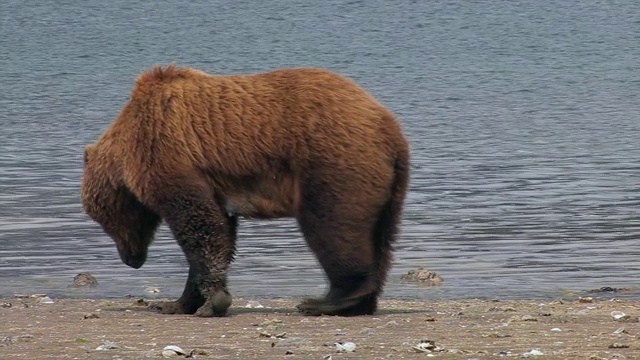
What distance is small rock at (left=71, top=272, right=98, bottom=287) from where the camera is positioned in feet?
38.3

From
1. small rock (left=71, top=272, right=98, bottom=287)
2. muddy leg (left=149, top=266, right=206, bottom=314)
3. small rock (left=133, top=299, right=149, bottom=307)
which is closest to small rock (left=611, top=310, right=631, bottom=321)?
muddy leg (left=149, top=266, right=206, bottom=314)

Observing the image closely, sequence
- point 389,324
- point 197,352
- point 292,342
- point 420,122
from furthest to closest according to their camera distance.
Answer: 1. point 420,122
2. point 389,324
3. point 292,342
4. point 197,352

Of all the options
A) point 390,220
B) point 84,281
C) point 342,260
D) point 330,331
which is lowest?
point 84,281

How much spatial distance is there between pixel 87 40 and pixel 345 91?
125ft

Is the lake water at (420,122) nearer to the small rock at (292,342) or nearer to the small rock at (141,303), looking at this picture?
the small rock at (141,303)

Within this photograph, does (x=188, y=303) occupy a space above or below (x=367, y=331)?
below

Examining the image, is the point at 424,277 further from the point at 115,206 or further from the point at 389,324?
the point at 389,324

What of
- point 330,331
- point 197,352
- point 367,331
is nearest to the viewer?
point 197,352

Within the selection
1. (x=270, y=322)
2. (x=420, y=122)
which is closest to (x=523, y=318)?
(x=270, y=322)

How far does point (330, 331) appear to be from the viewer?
8695mm

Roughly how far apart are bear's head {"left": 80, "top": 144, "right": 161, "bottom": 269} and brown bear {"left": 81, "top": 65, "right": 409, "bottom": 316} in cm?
5

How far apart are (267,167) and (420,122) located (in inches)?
687

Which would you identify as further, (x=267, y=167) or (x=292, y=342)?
(x=267, y=167)

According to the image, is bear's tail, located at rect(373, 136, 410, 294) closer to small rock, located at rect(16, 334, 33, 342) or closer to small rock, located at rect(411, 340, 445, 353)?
small rock, located at rect(411, 340, 445, 353)
